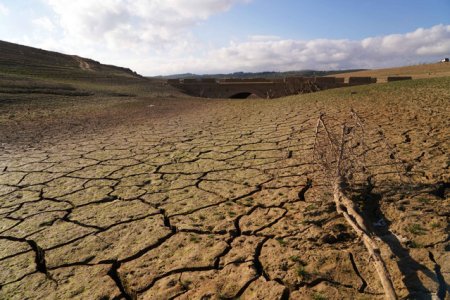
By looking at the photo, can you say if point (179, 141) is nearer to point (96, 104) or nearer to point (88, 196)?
point (88, 196)

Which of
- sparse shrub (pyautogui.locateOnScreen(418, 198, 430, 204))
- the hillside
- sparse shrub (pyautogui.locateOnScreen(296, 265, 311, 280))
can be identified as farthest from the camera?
the hillside

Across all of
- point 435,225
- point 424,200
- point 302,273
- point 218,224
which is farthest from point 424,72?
point 302,273

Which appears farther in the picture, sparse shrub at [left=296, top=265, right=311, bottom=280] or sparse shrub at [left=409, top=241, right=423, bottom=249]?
sparse shrub at [left=409, top=241, right=423, bottom=249]

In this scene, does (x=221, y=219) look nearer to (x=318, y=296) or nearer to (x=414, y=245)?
(x=318, y=296)

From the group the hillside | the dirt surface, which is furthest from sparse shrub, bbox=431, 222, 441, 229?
the hillside

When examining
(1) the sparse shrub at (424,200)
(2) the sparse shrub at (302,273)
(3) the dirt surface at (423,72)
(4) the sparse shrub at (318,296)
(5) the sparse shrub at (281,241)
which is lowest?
(4) the sparse shrub at (318,296)

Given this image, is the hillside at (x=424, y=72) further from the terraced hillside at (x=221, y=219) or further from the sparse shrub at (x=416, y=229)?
the sparse shrub at (x=416, y=229)

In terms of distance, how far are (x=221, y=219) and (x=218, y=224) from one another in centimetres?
6

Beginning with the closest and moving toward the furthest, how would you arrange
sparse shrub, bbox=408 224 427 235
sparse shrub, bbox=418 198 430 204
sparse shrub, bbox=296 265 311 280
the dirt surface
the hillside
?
sparse shrub, bbox=296 265 311 280 < sparse shrub, bbox=408 224 427 235 < sparse shrub, bbox=418 198 430 204 < the dirt surface < the hillside

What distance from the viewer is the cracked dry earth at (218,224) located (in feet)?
5.16

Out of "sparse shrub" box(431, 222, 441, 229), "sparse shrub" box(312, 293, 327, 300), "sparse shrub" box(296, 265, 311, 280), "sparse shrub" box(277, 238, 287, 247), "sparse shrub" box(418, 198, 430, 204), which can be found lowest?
"sparse shrub" box(312, 293, 327, 300)

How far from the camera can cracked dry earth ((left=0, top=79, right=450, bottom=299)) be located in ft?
5.16

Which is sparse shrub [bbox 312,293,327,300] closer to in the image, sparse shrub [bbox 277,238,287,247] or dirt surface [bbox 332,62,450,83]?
sparse shrub [bbox 277,238,287,247]

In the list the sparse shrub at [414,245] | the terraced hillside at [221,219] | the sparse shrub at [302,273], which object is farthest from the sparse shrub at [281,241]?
the sparse shrub at [414,245]
